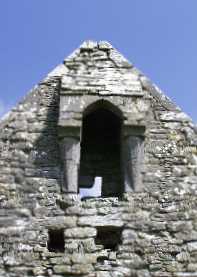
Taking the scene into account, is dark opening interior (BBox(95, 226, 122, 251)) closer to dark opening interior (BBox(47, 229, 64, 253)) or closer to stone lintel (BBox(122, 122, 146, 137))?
dark opening interior (BBox(47, 229, 64, 253))

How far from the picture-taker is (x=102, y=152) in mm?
9898

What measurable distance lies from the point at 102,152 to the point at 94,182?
1.58 feet

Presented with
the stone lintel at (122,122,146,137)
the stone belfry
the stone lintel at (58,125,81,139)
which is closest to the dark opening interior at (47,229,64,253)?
the stone belfry

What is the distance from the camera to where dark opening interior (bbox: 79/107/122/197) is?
962 centimetres

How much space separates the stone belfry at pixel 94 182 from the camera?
7.98m

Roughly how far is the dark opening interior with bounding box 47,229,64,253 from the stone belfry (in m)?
0.01

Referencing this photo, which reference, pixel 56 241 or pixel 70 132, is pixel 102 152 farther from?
pixel 56 241

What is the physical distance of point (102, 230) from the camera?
8227mm

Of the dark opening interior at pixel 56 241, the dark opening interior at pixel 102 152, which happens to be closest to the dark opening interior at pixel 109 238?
the dark opening interior at pixel 56 241

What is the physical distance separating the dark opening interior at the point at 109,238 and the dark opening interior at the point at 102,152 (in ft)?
3.51

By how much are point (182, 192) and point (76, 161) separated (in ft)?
4.59

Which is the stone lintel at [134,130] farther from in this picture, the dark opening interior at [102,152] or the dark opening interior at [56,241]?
the dark opening interior at [56,241]

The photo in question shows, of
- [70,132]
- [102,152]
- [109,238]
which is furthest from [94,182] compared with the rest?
[109,238]

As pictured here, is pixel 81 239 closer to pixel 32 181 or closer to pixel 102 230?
pixel 102 230
